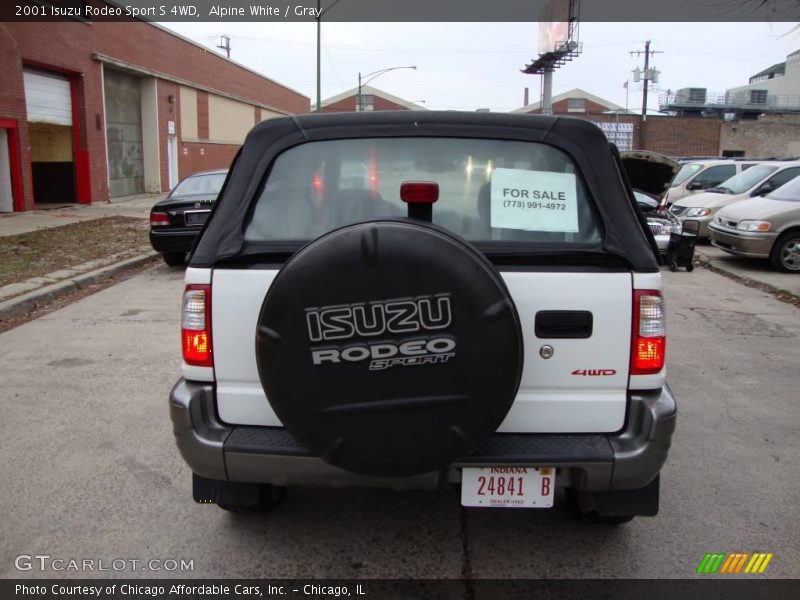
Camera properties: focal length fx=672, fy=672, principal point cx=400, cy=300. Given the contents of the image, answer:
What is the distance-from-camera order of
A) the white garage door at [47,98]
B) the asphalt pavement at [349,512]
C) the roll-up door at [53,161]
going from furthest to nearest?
the roll-up door at [53,161] → the white garage door at [47,98] → the asphalt pavement at [349,512]

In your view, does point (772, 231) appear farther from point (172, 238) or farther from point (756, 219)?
point (172, 238)

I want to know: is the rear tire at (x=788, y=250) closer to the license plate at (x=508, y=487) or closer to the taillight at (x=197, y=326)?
the license plate at (x=508, y=487)

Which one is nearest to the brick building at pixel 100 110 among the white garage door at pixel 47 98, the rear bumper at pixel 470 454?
the white garage door at pixel 47 98

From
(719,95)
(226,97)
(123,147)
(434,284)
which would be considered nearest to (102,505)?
(434,284)

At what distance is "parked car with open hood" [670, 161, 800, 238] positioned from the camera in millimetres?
13555

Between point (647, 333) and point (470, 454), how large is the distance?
836 mm

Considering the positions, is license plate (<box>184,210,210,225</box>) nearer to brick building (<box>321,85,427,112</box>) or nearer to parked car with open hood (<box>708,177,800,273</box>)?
parked car with open hood (<box>708,177,800,273</box>)

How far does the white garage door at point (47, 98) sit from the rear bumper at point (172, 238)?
10989 millimetres

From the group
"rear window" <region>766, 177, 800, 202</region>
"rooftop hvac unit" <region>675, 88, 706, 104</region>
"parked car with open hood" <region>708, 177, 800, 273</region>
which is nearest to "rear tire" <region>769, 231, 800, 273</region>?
"parked car with open hood" <region>708, 177, 800, 273</region>

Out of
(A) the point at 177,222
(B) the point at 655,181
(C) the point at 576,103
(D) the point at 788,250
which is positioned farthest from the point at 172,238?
(C) the point at 576,103

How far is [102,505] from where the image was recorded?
3.49 metres

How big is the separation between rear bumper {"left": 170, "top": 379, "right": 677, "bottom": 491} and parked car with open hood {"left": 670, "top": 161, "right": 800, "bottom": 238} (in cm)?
1187

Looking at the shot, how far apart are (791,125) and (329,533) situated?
61.3 m

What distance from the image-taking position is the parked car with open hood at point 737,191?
1355 cm
